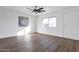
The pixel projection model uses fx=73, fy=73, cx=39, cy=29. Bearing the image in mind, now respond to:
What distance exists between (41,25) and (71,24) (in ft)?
13.2

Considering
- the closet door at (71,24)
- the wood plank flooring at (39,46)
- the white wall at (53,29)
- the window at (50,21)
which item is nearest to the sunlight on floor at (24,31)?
the white wall at (53,29)

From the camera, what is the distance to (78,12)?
529 cm

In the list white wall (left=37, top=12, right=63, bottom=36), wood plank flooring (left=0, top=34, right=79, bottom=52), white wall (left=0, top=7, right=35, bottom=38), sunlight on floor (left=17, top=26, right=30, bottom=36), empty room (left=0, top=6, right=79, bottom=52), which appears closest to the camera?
wood plank flooring (left=0, top=34, right=79, bottom=52)

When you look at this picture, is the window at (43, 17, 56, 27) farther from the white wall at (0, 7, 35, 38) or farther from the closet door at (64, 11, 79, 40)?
the white wall at (0, 7, 35, 38)

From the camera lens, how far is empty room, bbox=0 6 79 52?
508 centimetres

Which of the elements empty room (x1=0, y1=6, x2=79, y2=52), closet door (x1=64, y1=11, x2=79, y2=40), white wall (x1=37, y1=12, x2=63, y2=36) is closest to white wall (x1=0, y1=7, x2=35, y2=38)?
empty room (x1=0, y1=6, x2=79, y2=52)

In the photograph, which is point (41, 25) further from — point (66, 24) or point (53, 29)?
point (66, 24)

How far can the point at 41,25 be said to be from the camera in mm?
9086

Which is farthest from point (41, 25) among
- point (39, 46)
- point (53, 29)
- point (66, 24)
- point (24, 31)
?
point (39, 46)

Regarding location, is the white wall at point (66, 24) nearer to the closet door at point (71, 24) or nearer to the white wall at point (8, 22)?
the closet door at point (71, 24)

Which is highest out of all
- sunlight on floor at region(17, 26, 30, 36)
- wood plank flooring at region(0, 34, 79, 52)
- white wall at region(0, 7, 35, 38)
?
white wall at region(0, 7, 35, 38)
